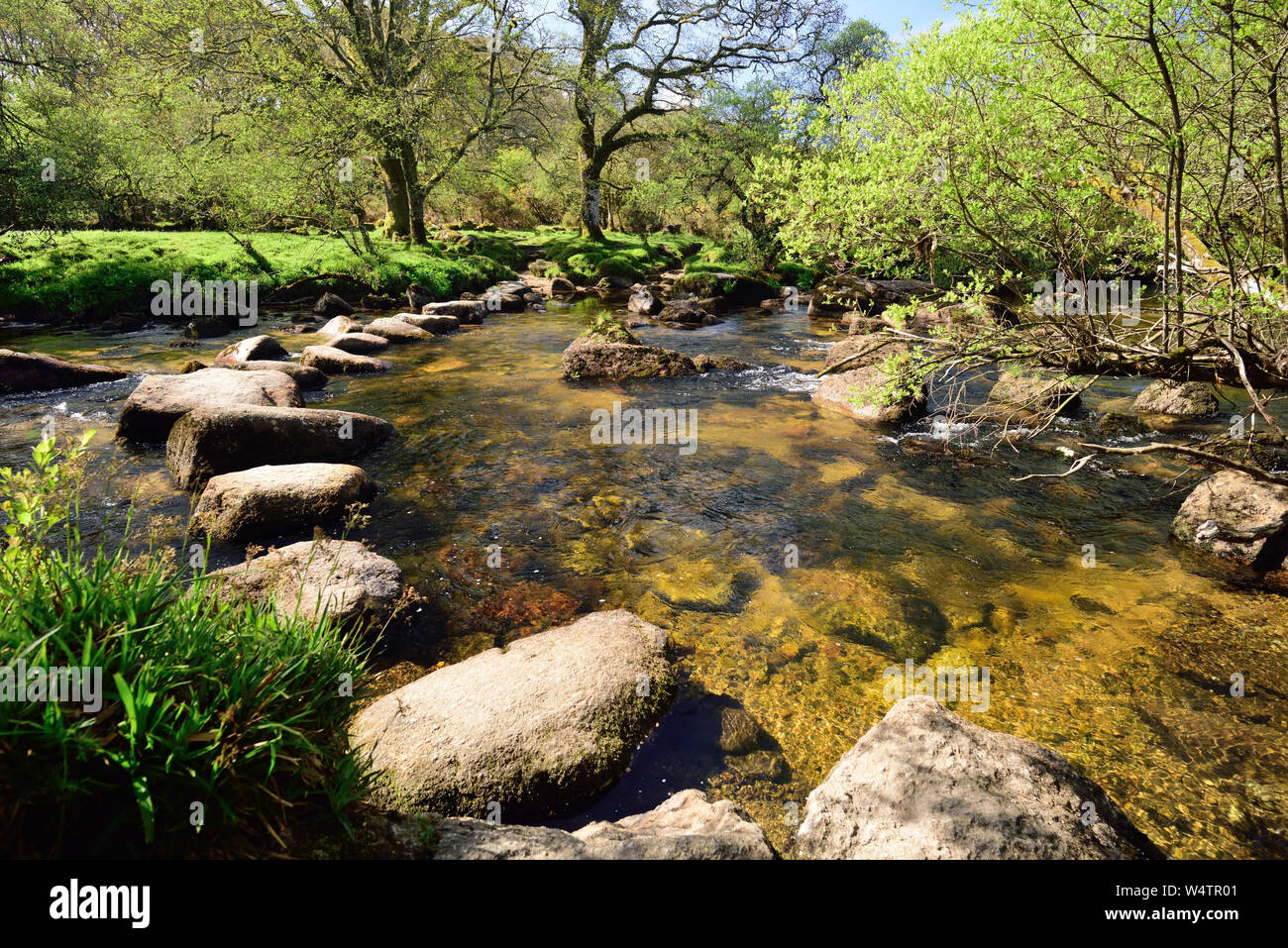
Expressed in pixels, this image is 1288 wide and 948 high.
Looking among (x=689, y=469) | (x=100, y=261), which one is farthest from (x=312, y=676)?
(x=100, y=261)

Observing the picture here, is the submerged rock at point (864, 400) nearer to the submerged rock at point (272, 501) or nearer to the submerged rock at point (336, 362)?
the submerged rock at point (272, 501)

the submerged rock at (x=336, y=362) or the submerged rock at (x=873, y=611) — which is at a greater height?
the submerged rock at (x=336, y=362)

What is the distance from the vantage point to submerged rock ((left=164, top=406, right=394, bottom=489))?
26.7 ft

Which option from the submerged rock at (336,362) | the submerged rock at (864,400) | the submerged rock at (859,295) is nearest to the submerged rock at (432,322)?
the submerged rock at (336,362)

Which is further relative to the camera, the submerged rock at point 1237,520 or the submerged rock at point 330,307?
the submerged rock at point 330,307

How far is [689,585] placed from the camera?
258 inches

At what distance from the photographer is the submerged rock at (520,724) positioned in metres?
3.86

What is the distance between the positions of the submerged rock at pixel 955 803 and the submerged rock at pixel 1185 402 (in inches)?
445

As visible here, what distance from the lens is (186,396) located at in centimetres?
981

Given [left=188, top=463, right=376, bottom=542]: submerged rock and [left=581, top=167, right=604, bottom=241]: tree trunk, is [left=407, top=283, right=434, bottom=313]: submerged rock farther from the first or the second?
[left=188, top=463, right=376, bottom=542]: submerged rock

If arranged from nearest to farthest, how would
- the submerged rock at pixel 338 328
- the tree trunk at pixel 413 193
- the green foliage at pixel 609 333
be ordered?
the green foliage at pixel 609 333
the submerged rock at pixel 338 328
the tree trunk at pixel 413 193

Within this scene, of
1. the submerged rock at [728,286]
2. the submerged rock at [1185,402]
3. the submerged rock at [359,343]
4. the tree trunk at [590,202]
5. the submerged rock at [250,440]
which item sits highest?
the tree trunk at [590,202]

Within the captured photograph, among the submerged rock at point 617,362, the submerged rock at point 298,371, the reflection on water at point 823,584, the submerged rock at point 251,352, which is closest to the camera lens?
the reflection on water at point 823,584
